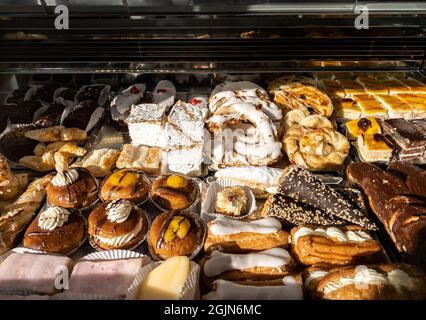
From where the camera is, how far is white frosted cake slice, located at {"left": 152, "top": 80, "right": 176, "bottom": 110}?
374 centimetres

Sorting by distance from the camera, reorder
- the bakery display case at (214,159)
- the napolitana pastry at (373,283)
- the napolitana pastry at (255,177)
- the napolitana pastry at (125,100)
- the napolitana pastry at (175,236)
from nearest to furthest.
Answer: the napolitana pastry at (373,283) < the bakery display case at (214,159) < the napolitana pastry at (175,236) < the napolitana pastry at (255,177) < the napolitana pastry at (125,100)

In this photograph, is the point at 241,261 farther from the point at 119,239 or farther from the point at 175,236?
the point at 119,239

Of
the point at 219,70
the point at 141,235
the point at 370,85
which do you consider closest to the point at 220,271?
the point at 141,235

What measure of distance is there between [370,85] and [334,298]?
9.28 ft

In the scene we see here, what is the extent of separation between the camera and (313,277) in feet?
7.30

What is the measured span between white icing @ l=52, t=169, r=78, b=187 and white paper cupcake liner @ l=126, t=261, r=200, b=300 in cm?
101

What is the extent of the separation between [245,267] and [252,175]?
36.1 inches

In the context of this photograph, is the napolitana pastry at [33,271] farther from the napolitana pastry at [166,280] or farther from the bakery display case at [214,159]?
the napolitana pastry at [166,280]

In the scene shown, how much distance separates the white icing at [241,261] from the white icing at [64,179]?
124cm

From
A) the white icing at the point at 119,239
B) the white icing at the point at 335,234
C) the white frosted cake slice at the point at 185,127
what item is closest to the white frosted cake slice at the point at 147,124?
the white frosted cake slice at the point at 185,127

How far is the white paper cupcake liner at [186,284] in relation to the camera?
1.99 meters

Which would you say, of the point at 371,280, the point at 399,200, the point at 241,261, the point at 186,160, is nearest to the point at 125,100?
the point at 186,160

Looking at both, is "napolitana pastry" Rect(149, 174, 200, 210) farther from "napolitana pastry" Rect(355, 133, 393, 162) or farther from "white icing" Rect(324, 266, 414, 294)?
"napolitana pastry" Rect(355, 133, 393, 162)
